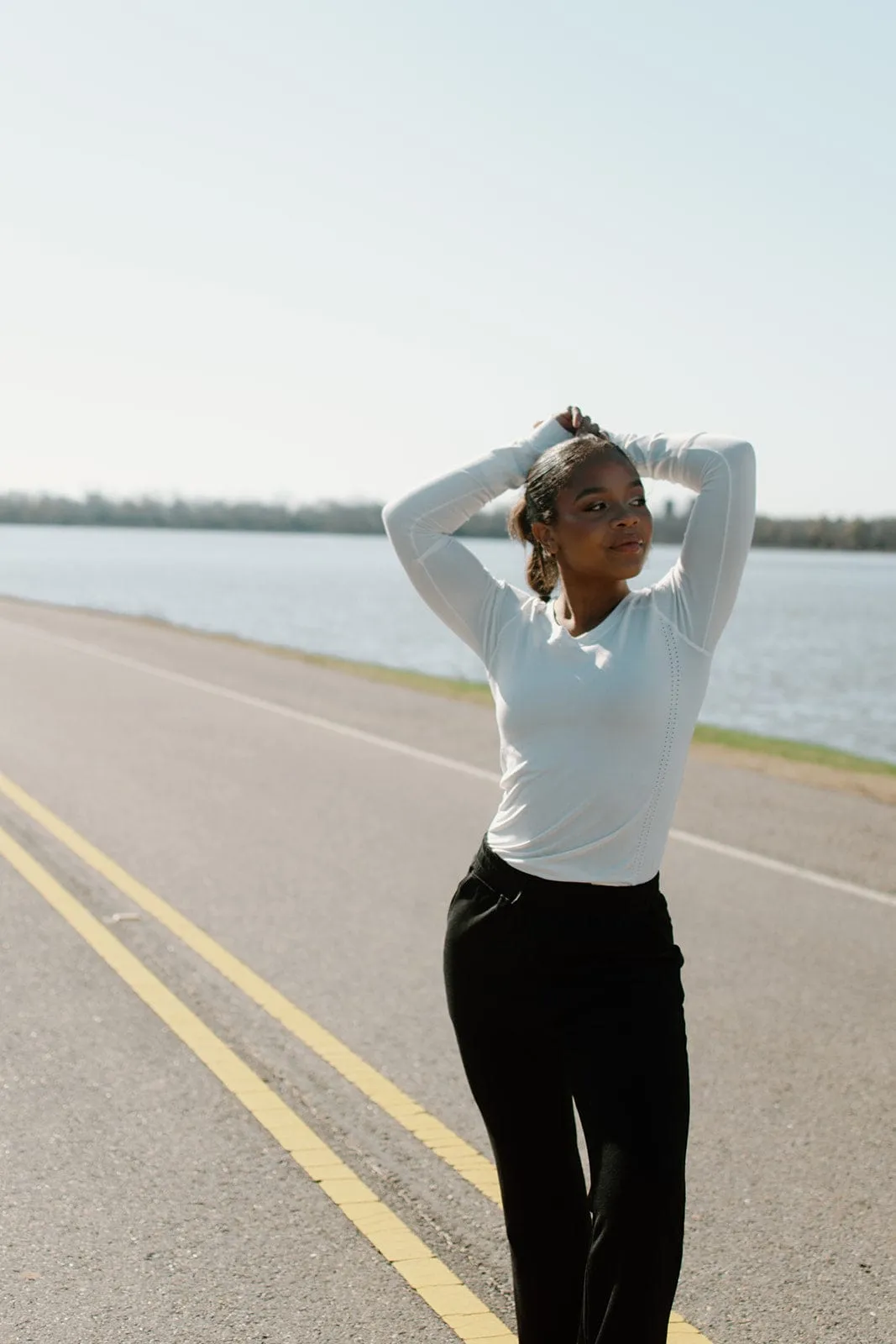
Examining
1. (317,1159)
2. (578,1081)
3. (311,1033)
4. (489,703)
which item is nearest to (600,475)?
(578,1081)

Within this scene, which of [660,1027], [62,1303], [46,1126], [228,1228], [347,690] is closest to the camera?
[660,1027]

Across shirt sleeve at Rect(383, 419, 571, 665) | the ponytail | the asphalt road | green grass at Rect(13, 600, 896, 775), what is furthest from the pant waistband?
green grass at Rect(13, 600, 896, 775)

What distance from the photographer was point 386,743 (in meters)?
15.9

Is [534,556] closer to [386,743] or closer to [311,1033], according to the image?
[311,1033]

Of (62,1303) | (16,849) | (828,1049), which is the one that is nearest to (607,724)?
(62,1303)

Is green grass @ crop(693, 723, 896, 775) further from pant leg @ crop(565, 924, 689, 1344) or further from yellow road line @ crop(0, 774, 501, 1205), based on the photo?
pant leg @ crop(565, 924, 689, 1344)

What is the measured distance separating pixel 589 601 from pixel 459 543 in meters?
0.39

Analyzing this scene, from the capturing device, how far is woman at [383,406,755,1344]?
288cm

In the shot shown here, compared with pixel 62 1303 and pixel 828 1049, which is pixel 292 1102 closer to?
pixel 62 1303

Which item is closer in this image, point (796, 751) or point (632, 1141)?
point (632, 1141)

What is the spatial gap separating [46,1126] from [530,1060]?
2703 millimetres

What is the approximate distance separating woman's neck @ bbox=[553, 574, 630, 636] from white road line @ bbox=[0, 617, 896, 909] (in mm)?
6466

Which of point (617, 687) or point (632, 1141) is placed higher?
point (617, 687)

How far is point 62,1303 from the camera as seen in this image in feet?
13.1
